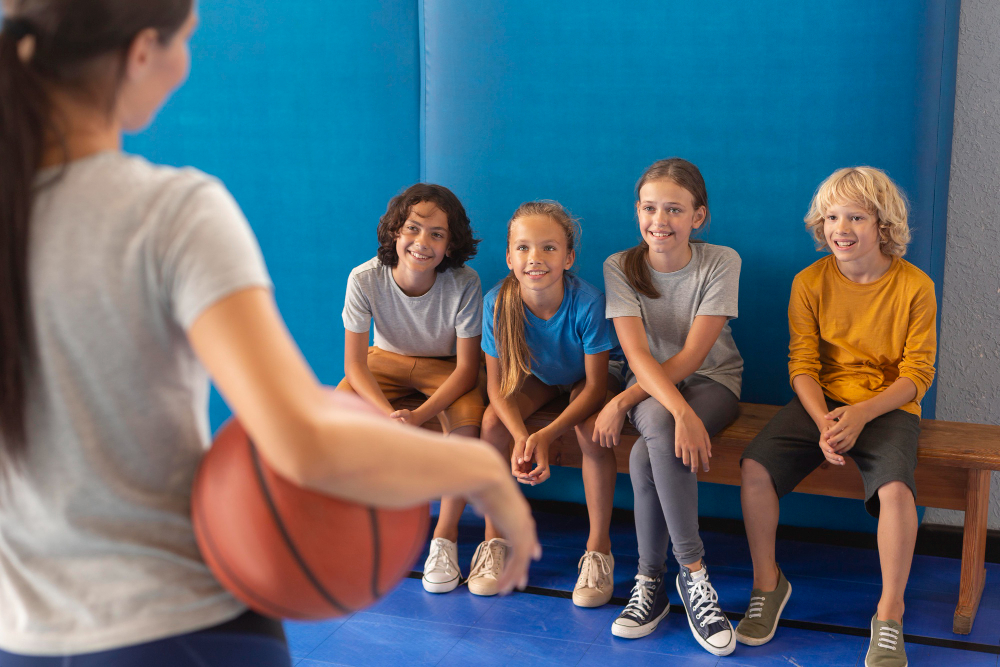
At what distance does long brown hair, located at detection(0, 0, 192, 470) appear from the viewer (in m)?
0.69

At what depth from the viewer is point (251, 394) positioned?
2.13 ft

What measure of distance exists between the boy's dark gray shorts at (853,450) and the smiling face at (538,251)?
77 cm

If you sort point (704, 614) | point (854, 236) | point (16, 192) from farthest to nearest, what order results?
point (854, 236), point (704, 614), point (16, 192)

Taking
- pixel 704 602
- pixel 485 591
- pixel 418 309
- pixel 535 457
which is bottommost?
pixel 485 591

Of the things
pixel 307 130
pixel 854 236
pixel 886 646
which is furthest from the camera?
pixel 307 130

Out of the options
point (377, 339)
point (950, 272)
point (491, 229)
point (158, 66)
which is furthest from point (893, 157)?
point (158, 66)

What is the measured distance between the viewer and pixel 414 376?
296cm

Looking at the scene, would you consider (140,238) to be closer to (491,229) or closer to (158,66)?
(158,66)

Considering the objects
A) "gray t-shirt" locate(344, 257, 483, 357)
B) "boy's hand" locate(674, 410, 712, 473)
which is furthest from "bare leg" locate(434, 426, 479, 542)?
"boy's hand" locate(674, 410, 712, 473)

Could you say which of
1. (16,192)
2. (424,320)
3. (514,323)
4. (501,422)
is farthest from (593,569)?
(16,192)

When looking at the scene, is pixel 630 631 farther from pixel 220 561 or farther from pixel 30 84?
pixel 30 84

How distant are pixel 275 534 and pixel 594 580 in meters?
1.86

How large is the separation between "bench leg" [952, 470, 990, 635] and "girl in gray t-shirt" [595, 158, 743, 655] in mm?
633

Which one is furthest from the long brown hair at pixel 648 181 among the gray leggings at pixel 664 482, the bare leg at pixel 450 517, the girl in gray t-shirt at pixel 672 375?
the bare leg at pixel 450 517
